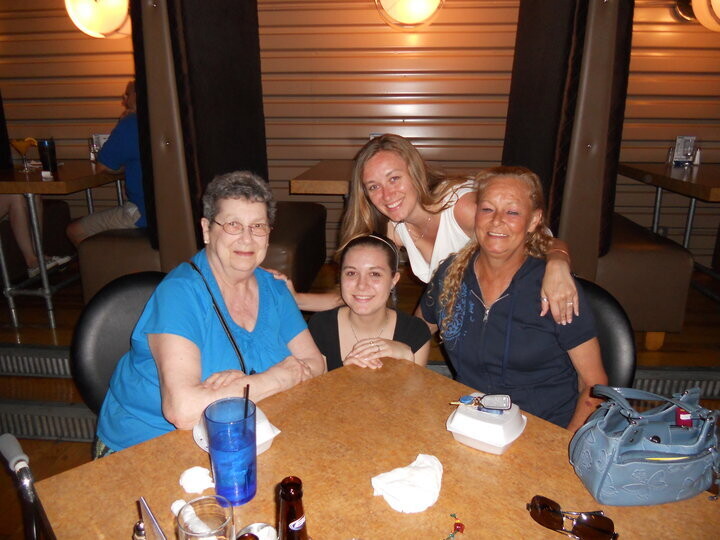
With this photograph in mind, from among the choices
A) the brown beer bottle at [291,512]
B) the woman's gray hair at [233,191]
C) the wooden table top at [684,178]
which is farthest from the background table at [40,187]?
the wooden table top at [684,178]

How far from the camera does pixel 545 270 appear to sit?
6.08ft

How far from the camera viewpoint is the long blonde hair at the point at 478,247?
191 cm

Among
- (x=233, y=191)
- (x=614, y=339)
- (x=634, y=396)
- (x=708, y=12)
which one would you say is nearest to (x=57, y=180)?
(x=233, y=191)

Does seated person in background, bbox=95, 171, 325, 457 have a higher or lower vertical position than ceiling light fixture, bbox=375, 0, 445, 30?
lower

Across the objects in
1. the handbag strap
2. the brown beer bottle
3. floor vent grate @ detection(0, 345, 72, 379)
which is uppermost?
the handbag strap

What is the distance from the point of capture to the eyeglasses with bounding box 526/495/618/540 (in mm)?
1023

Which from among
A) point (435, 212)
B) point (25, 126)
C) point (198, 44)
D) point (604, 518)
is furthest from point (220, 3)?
point (604, 518)

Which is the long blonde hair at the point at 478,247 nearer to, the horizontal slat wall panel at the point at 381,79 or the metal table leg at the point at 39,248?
the metal table leg at the point at 39,248

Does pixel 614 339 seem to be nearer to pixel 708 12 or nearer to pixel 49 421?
pixel 49 421

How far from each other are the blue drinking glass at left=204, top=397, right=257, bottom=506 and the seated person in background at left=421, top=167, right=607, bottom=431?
1.02 m

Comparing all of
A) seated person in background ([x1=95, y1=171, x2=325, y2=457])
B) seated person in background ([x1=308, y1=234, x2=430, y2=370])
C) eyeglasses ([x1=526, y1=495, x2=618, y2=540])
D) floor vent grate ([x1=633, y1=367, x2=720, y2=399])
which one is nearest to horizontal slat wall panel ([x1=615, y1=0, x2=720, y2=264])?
floor vent grate ([x1=633, y1=367, x2=720, y2=399])

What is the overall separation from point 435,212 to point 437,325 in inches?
23.0

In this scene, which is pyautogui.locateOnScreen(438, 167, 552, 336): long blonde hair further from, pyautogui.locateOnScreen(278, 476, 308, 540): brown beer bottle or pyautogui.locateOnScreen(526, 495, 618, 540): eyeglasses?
pyautogui.locateOnScreen(278, 476, 308, 540): brown beer bottle

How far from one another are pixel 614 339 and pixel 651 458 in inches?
30.6
